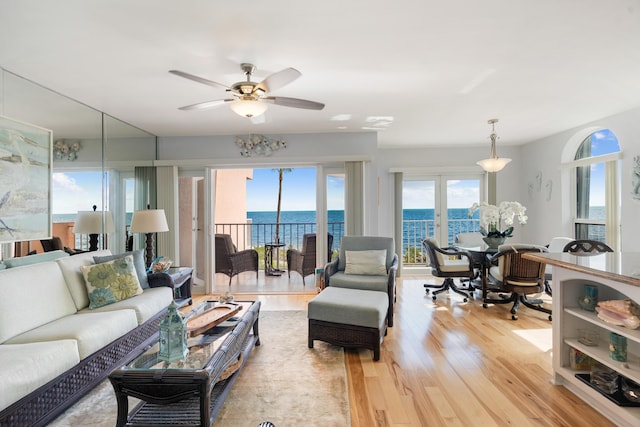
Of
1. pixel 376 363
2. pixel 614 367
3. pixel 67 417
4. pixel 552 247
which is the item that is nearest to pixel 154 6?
pixel 67 417

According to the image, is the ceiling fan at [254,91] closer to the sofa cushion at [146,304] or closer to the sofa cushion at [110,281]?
the sofa cushion at [110,281]

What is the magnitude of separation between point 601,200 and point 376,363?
169 inches

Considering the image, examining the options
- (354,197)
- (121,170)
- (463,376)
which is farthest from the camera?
(354,197)

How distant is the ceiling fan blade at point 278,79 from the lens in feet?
7.02

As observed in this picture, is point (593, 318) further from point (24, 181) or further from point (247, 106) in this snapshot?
point (24, 181)

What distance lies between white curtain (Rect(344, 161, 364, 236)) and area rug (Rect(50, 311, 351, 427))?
216 centimetres

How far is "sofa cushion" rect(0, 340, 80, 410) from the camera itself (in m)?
1.58

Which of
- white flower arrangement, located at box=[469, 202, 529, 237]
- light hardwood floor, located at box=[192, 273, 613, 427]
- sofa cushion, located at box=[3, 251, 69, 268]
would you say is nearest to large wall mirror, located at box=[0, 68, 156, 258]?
sofa cushion, located at box=[3, 251, 69, 268]

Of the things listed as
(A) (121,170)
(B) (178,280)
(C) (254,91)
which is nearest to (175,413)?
(B) (178,280)

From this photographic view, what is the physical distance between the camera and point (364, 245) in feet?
13.2

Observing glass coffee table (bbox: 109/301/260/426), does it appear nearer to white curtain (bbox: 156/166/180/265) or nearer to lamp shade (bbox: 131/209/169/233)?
lamp shade (bbox: 131/209/169/233)

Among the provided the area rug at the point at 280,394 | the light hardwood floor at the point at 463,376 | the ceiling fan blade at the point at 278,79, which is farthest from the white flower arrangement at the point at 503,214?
the ceiling fan blade at the point at 278,79

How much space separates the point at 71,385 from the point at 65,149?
2424 mm

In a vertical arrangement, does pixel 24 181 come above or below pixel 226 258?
above
